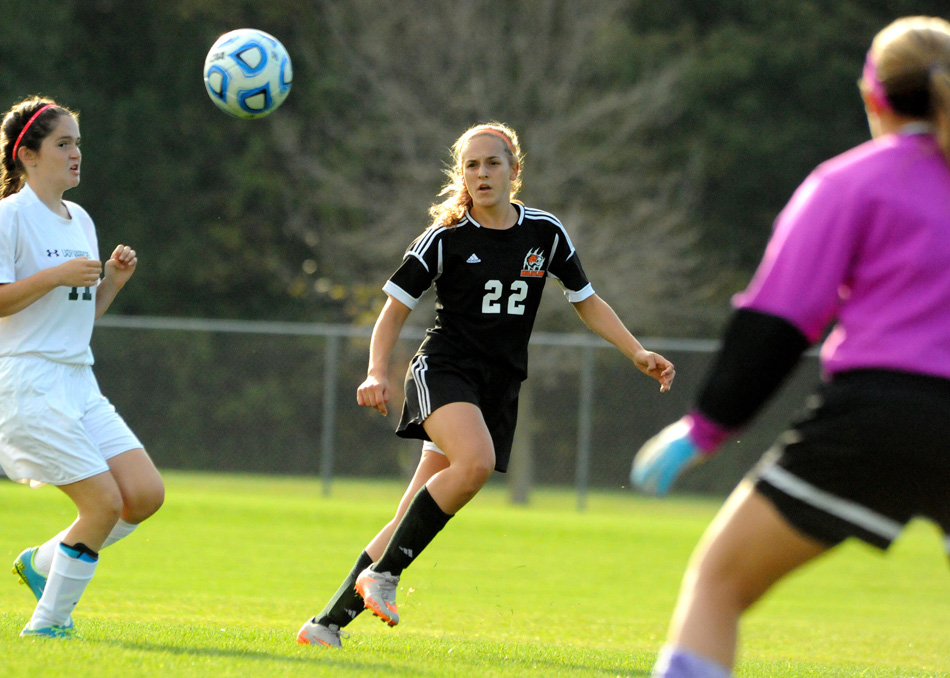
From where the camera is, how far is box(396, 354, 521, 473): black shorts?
516cm

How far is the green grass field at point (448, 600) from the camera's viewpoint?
187 inches

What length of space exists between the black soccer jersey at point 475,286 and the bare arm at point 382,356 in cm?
6

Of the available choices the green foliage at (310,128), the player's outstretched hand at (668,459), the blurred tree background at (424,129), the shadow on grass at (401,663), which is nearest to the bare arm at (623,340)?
the shadow on grass at (401,663)

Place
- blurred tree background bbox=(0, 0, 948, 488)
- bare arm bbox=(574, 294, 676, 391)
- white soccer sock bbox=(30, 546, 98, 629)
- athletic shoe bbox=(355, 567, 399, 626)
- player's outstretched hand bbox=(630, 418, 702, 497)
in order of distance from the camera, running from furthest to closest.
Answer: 1. blurred tree background bbox=(0, 0, 948, 488)
2. bare arm bbox=(574, 294, 676, 391)
3. athletic shoe bbox=(355, 567, 399, 626)
4. white soccer sock bbox=(30, 546, 98, 629)
5. player's outstretched hand bbox=(630, 418, 702, 497)

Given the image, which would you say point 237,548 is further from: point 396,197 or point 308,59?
point 308,59

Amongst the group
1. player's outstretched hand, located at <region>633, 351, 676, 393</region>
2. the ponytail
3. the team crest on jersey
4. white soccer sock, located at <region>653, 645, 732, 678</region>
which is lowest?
player's outstretched hand, located at <region>633, 351, 676, 393</region>

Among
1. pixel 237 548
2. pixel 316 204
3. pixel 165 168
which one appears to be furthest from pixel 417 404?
pixel 165 168

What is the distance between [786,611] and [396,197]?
52.7ft

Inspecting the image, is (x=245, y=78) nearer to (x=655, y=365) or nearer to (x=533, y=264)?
(x=533, y=264)

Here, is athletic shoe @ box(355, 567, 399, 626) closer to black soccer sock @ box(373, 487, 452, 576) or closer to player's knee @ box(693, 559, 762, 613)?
black soccer sock @ box(373, 487, 452, 576)

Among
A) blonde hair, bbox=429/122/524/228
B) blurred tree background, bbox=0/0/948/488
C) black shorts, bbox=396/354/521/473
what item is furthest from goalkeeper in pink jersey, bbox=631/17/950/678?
blurred tree background, bbox=0/0/948/488

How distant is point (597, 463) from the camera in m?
19.4

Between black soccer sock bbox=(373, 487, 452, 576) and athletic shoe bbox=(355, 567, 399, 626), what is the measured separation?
32mm

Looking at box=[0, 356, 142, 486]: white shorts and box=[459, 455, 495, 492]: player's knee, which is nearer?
box=[0, 356, 142, 486]: white shorts
